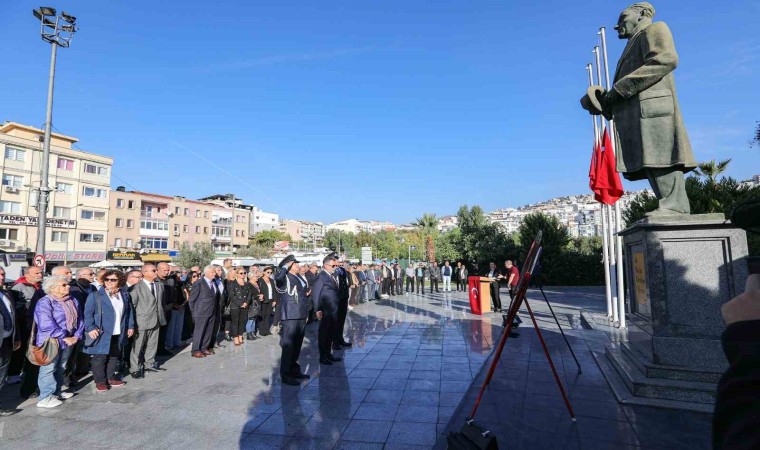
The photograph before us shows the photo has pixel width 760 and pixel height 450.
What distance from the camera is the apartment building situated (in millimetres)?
38656

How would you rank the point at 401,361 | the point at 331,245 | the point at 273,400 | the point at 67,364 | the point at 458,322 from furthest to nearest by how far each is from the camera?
the point at 331,245 < the point at 458,322 < the point at 401,361 < the point at 67,364 < the point at 273,400

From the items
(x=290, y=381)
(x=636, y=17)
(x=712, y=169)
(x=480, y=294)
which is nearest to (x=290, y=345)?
(x=290, y=381)

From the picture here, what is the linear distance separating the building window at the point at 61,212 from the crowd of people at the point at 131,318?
4655 centimetres

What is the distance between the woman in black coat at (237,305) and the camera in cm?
921

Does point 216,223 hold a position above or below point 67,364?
above

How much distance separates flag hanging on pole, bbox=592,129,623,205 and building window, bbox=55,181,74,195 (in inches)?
2147

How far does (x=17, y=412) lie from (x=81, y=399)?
0.65 metres

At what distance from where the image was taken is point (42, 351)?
4883 millimetres

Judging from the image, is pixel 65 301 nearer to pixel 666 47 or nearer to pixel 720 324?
pixel 720 324

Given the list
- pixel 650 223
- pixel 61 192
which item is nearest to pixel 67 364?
pixel 650 223

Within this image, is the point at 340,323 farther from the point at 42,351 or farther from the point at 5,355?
the point at 5,355

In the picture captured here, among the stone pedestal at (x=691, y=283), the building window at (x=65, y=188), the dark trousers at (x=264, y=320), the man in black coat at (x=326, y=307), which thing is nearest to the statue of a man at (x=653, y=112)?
the stone pedestal at (x=691, y=283)

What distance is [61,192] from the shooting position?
43.8 metres

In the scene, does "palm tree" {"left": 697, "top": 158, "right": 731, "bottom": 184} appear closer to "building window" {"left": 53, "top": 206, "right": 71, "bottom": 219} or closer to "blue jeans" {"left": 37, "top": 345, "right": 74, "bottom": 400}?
"blue jeans" {"left": 37, "top": 345, "right": 74, "bottom": 400}
